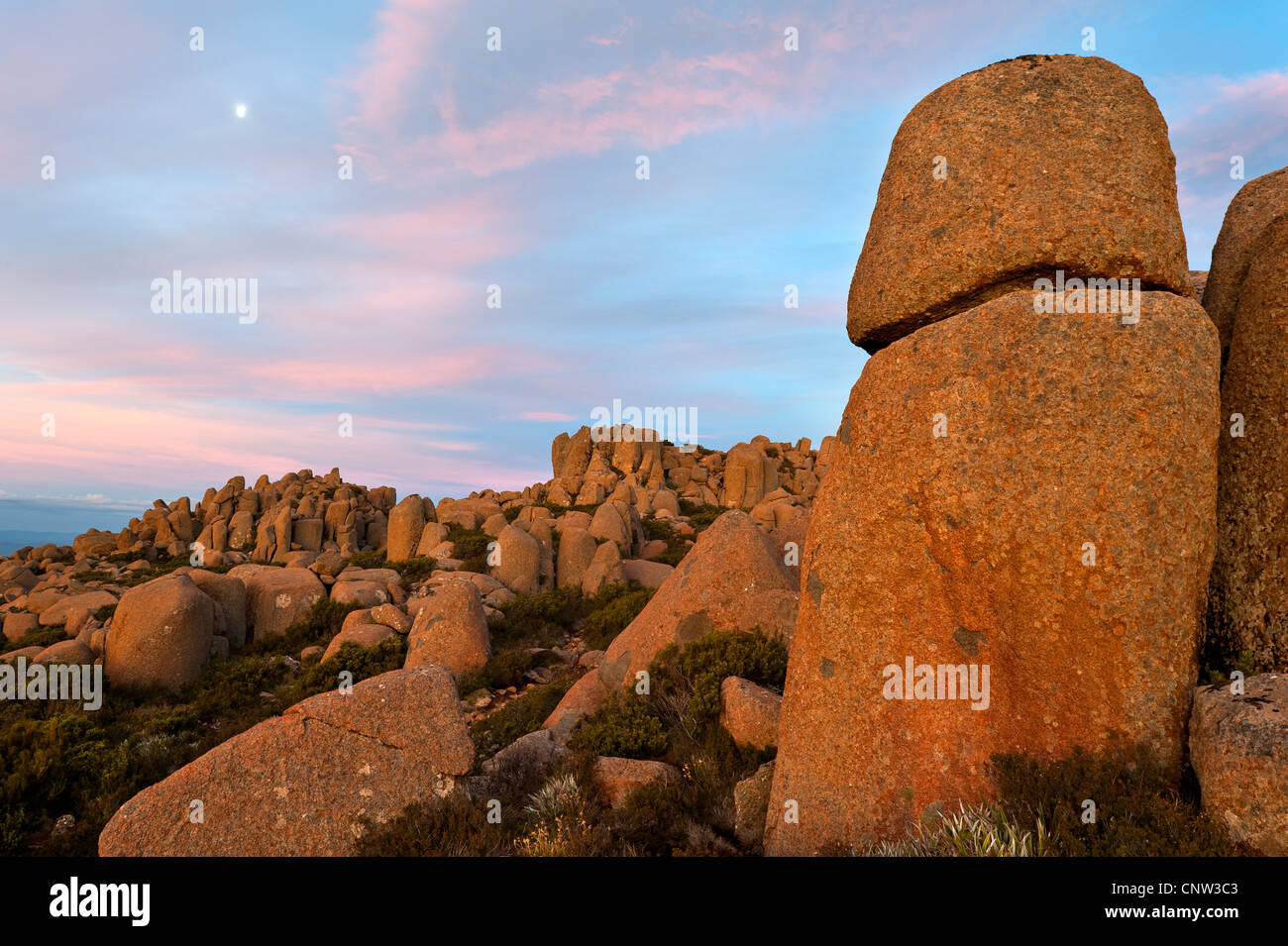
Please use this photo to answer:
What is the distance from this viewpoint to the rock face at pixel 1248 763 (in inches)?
164

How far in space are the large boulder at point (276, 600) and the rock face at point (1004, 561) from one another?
22.5 meters

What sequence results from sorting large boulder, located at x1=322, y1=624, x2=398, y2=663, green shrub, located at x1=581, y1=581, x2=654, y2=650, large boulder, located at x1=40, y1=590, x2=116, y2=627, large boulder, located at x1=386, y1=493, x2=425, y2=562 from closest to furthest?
large boulder, located at x1=322, y1=624, x2=398, y2=663, green shrub, located at x1=581, y1=581, x2=654, y2=650, large boulder, located at x1=40, y1=590, x2=116, y2=627, large boulder, located at x1=386, y1=493, x2=425, y2=562

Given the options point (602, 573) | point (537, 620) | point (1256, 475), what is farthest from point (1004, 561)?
point (602, 573)

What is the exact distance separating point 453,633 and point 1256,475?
1718 centimetres

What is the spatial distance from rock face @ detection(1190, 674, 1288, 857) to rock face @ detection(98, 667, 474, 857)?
6222mm

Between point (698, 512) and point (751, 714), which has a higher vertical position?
point (698, 512)

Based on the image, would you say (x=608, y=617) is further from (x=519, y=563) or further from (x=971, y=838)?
(x=971, y=838)

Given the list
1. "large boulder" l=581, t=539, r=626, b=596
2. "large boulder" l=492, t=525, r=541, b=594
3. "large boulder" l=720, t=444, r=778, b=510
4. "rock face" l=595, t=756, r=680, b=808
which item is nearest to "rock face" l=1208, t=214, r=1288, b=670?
"rock face" l=595, t=756, r=680, b=808

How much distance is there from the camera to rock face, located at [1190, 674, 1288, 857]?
416 cm

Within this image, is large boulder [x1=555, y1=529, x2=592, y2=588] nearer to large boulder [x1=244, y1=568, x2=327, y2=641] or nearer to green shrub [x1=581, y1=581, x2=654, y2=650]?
green shrub [x1=581, y1=581, x2=654, y2=650]

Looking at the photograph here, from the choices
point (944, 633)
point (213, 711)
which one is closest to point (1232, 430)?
point (944, 633)

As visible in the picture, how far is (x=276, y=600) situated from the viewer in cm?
2422

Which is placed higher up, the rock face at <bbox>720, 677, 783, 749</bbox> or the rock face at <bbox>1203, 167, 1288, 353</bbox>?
the rock face at <bbox>1203, 167, 1288, 353</bbox>

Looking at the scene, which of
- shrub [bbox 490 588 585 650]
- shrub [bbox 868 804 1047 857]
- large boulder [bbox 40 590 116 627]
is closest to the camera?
shrub [bbox 868 804 1047 857]
